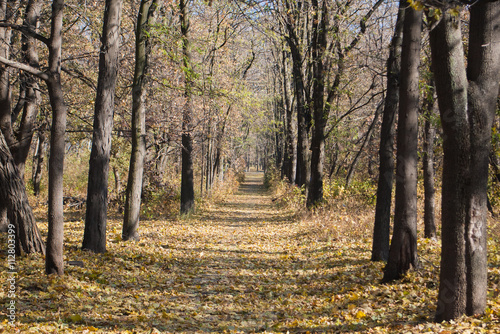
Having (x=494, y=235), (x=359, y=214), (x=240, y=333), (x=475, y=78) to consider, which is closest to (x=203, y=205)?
(x=359, y=214)

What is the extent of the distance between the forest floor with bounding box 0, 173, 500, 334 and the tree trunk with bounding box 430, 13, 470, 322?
342mm

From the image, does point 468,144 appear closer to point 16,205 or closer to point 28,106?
point 16,205

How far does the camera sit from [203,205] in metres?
21.2

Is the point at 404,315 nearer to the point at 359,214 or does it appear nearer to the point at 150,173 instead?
the point at 359,214

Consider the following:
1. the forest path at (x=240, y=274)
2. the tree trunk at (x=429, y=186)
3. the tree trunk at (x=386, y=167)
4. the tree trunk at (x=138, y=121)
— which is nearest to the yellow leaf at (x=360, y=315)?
the forest path at (x=240, y=274)

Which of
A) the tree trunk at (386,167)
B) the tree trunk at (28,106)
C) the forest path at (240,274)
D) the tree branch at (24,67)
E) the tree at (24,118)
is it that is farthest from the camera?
the tree trunk at (28,106)

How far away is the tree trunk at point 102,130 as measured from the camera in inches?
339

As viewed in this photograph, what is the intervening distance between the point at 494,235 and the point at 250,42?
19045 mm

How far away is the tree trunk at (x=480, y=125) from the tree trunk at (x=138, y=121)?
8.29 meters

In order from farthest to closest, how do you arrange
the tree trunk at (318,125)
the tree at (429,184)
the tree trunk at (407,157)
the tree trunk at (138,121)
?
the tree trunk at (318,125) < the tree trunk at (138,121) < the tree at (429,184) < the tree trunk at (407,157)

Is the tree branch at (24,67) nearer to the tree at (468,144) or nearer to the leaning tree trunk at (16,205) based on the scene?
the leaning tree trunk at (16,205)

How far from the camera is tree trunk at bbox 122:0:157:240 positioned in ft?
35.4

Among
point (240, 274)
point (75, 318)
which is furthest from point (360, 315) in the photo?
point (75, 318)

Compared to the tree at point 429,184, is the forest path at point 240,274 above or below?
below
